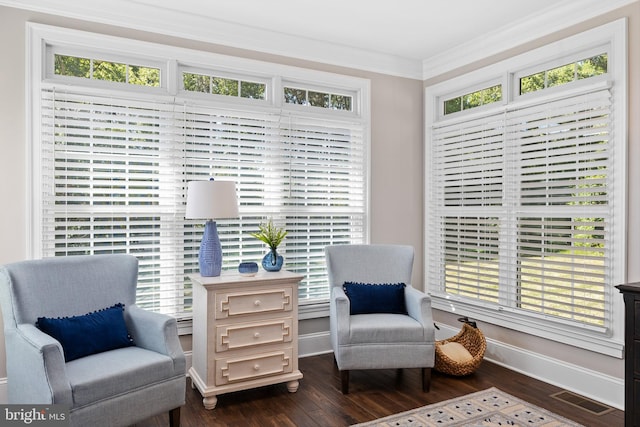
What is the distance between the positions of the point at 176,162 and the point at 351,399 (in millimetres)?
2145

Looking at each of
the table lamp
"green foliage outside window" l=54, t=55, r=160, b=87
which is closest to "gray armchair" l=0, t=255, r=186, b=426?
the table lamp

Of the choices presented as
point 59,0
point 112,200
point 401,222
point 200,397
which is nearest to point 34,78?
point 59,0

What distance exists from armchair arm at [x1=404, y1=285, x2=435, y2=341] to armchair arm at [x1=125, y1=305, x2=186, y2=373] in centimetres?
165

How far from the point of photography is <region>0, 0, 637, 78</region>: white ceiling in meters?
3.24

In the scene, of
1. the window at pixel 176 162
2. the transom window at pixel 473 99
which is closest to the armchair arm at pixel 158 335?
the window at pixel 176 162

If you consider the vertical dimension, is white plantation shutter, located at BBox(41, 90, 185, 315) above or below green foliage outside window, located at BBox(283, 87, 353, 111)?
below

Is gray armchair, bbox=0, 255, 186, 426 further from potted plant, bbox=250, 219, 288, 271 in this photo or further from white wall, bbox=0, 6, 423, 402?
potted plant, bbox=250, 219, 288, 271

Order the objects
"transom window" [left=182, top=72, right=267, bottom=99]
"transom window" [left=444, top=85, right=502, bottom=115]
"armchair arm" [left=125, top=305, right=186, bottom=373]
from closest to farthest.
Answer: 1. "armchair arm" [left=125, top=305, right=186, bottom=373]
2. "transom window" [left=182, top=72, right=267, bottom=99]
3. "transom window" [left=444, top=85, right=502, bottom=115]

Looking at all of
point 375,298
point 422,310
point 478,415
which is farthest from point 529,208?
point 478,415

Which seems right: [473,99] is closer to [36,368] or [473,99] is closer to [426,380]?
[426,380]

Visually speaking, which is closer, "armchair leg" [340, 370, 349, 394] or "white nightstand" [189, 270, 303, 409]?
"white nightstand" [189, 270, 303, 409]

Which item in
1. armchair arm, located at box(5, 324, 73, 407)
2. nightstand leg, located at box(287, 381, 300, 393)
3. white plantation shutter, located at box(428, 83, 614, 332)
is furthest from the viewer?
nightstand leg, located at box(287, 381, 300, 393)

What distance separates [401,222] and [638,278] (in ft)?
6.71

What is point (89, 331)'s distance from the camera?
8.35 feet
